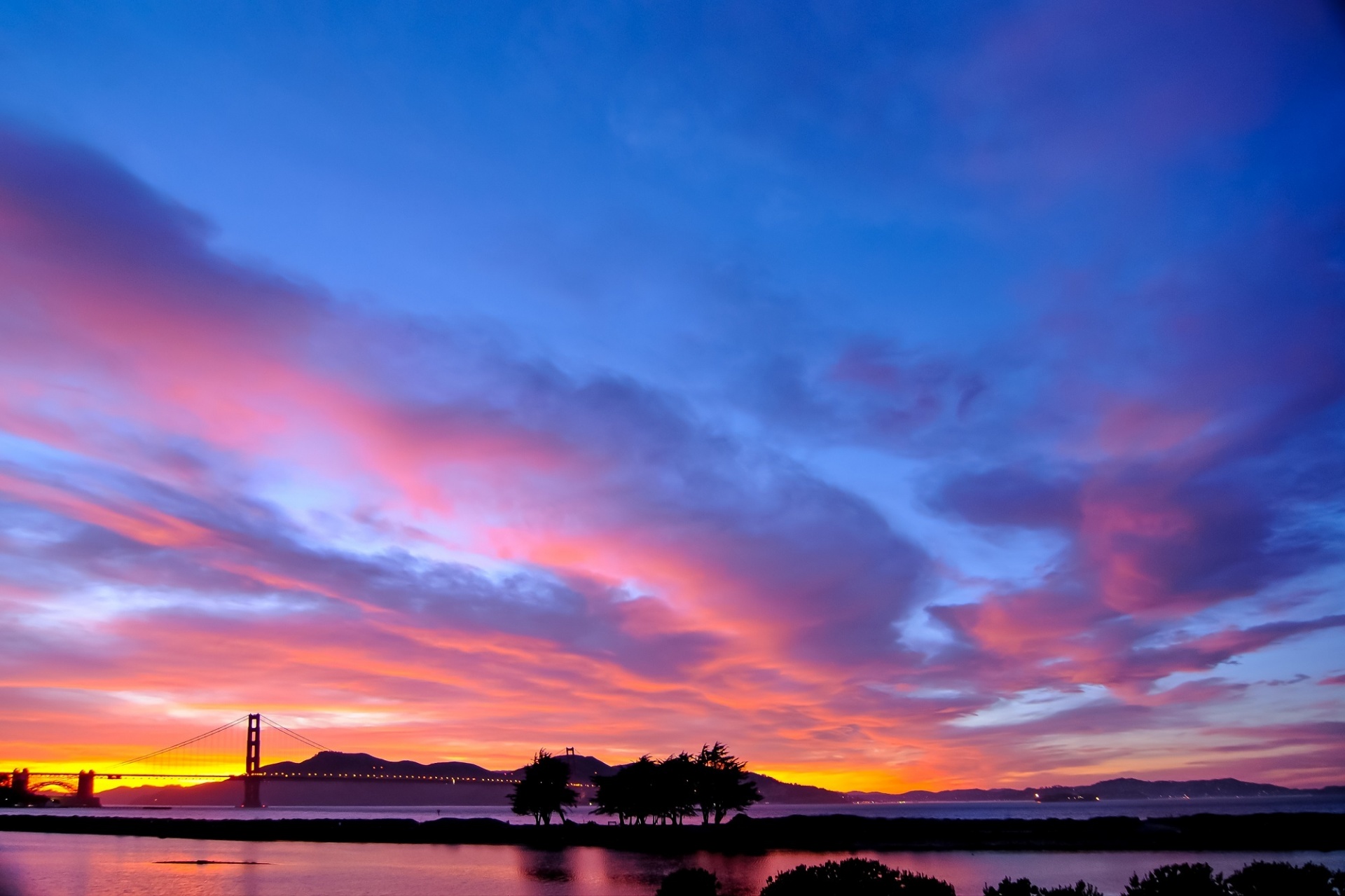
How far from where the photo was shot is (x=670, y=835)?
319 ft

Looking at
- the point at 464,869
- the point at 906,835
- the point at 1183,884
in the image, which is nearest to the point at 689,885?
the point at 1183,884

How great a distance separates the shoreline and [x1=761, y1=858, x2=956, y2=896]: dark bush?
190 feet

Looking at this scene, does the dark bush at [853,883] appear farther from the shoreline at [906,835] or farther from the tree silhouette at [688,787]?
the tree silhouette at [688,787]

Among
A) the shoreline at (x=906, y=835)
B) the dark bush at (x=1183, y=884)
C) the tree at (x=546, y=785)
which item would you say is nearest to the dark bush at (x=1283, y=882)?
the dark bush at (x=1183, y=884)

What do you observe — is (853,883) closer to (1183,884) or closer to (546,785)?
(1183,884)

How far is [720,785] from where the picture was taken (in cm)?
9706

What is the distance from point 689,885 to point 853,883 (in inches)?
205

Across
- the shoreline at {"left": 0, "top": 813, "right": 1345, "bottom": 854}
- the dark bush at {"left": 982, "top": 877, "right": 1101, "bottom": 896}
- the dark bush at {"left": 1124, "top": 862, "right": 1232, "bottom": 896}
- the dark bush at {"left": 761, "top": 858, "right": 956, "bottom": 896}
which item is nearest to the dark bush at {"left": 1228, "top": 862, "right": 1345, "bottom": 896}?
the dark bush at {"left": 1124, "top": 862, "right": 1232, "bottom": 896}

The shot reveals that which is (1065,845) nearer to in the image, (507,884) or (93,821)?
(507,884)

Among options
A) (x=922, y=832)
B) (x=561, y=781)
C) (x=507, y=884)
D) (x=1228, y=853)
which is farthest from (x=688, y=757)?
(x=1228, y=853)

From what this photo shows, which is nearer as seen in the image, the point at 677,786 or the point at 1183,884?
the point at 1183,884

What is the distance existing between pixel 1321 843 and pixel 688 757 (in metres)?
59.1

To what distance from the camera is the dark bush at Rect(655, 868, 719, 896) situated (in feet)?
87.5

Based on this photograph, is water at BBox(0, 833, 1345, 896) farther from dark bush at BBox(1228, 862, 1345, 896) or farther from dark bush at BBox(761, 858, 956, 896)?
dark bush at BBox(1228, 862, 1345, 896)
